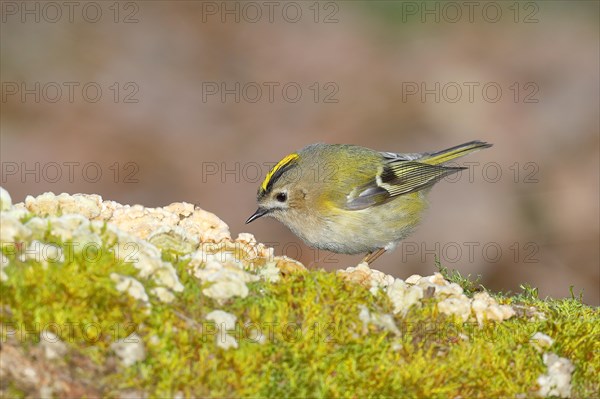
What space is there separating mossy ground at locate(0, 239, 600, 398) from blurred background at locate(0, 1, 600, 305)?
500 centimetres

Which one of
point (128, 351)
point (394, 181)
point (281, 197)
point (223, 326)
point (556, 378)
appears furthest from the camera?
point (394, 181)

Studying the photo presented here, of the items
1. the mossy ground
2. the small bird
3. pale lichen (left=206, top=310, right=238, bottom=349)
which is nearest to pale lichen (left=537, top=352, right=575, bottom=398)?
the mossy ground

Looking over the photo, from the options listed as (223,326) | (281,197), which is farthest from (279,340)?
(281,197)

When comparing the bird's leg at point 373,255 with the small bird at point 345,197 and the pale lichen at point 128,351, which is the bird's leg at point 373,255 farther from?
the pale lichen at point 128,351

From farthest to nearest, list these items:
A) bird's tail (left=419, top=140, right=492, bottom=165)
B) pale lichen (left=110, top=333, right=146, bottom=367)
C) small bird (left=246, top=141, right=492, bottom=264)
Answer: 1. bird's tail (left=419, top=140, right=492, bottom=165)
2. small bird (left=246, top=141, right=492, bottom=264)
3. pale lichen (left=110, top=333, right=146, bottom=367)

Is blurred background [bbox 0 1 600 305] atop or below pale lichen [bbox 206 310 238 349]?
below

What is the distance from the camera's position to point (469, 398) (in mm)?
2279

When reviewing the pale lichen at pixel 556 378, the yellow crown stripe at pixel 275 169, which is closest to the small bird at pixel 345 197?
the yellow crown stripe at pixel 275 169

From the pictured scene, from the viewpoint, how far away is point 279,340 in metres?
2.27

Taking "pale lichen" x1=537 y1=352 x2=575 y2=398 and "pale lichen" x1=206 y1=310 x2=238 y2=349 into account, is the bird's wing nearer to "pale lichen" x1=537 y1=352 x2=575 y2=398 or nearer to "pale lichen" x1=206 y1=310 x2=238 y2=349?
"pale lichen" x1=537 y1=352 x2=575 y2=398

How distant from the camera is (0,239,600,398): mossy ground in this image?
81.8 inches

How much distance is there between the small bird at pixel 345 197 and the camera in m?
4.89

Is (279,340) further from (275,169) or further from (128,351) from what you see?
(275,169)

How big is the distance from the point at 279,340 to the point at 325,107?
738 cm
